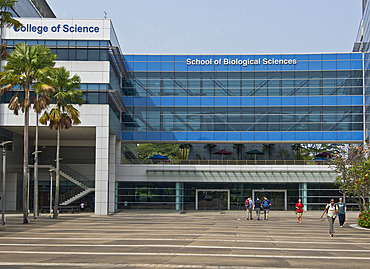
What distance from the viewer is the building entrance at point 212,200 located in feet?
199

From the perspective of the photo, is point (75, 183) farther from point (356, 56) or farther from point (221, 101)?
point (356, 56)

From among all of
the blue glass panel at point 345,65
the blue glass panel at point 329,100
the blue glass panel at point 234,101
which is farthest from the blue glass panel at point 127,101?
the blue glass panel at point 345,65

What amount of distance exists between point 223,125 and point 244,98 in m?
4.12

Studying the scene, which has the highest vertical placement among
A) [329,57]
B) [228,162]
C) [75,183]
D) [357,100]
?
[329,57]

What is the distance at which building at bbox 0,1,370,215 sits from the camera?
5938 centimetres

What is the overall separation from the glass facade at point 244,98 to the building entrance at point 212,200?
20.2 feet

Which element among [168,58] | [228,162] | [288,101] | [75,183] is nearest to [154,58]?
[168,58]

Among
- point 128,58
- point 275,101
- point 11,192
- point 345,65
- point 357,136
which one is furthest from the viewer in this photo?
point 128,58

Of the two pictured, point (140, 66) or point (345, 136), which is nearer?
point (345, 136)

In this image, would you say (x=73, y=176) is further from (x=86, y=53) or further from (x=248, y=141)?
(x=248, y=141)

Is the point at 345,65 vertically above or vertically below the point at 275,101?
above

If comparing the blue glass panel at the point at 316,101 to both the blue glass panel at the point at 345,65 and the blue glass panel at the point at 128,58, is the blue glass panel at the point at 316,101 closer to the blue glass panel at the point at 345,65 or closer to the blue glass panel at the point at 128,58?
the blue glass panel at the point at 345,65

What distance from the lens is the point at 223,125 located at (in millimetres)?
61188

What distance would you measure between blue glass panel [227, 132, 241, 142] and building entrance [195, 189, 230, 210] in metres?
6.24
